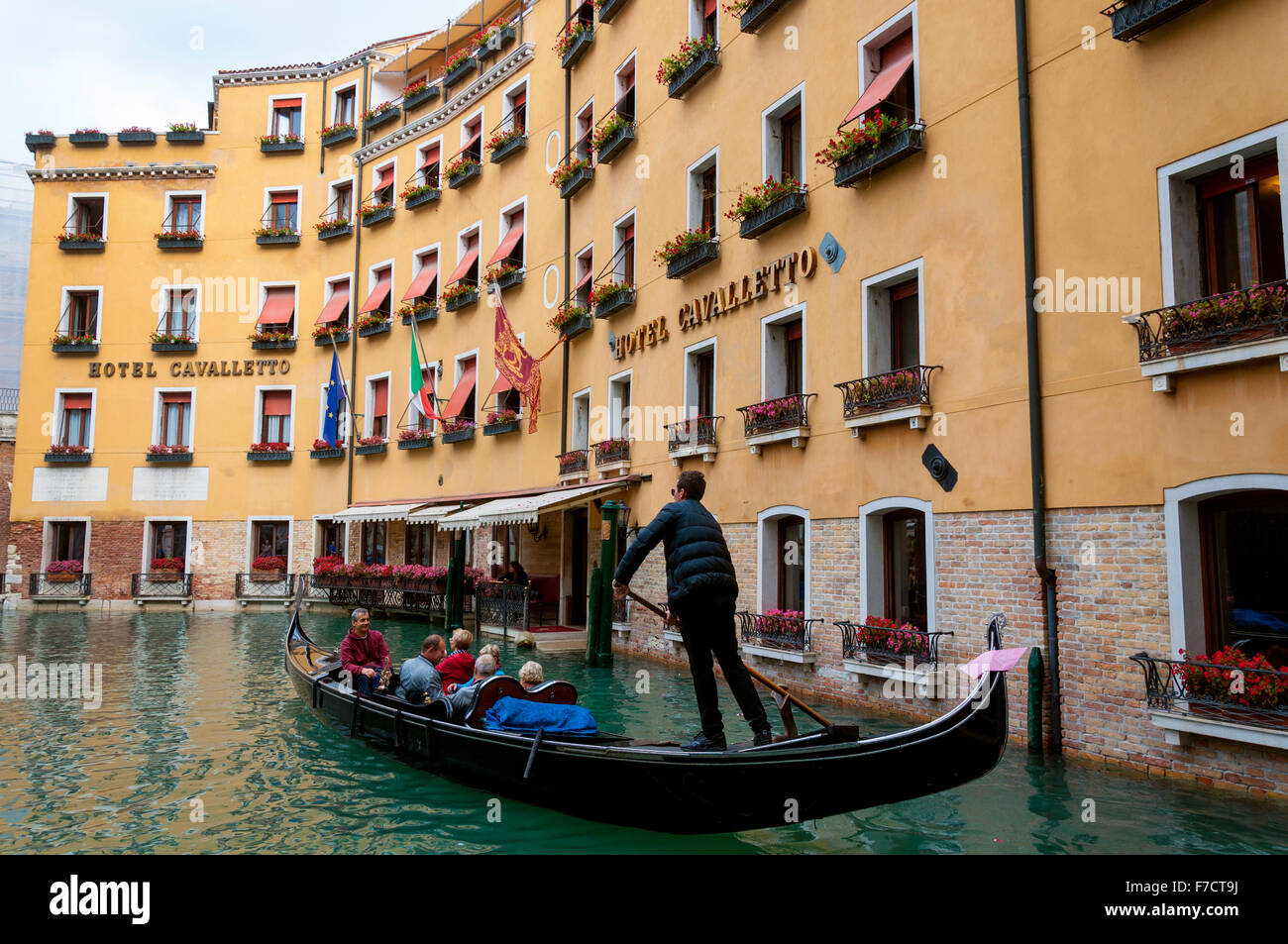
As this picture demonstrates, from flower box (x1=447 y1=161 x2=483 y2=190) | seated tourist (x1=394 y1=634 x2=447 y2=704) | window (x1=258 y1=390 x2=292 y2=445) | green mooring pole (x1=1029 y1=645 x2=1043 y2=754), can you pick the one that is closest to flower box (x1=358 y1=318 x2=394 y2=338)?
window (x1=258 y1=390 x2=292 y2=445)

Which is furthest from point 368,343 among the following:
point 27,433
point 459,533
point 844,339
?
point 844,339

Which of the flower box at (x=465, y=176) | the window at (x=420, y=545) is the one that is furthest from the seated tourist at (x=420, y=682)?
the flower box at (x=465, y=176)

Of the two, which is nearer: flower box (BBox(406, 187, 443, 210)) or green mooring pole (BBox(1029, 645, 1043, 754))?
green mooring pole (BBox(1029, 645, 1043, 754))

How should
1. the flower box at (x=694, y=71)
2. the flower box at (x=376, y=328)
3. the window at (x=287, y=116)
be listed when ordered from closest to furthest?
the flower box at (x=694, y=71) < the flower box at (x=376, y=328) < the window at (x=287, y=116)

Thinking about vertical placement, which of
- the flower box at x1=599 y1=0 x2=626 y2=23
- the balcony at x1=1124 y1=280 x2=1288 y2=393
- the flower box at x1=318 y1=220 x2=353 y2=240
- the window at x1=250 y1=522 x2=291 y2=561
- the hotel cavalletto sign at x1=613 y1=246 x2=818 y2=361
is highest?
the flower box at x1=599 y1=0 x2=626 y2=23

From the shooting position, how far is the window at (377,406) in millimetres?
21594

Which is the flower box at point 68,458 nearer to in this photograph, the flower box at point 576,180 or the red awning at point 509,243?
the red awning at point 509,243

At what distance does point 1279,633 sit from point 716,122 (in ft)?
29.0

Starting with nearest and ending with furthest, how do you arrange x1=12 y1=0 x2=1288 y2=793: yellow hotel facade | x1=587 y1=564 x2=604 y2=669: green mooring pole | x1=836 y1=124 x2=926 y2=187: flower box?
x1=12 y1=0 x2=1288 y2=793: yellow hotel facade < x1=836 y1=124 x2=926 y2=187: flower box < x1=587 y1=564 x2=604 y2=669: green mooring pole

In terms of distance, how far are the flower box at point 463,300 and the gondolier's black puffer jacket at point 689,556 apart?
1448 cm

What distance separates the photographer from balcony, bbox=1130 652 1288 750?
533 cm

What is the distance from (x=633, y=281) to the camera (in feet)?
46.3

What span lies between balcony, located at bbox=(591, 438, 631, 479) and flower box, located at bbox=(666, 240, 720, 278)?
2721 mm

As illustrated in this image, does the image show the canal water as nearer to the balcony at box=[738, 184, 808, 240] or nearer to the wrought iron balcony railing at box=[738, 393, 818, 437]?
the wrought iron balcony railing at box=[738, 393, 818, 437]
